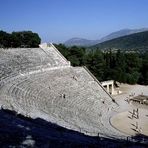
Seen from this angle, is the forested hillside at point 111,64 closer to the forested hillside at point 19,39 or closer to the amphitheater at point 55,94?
the forested hillside at point 19,39

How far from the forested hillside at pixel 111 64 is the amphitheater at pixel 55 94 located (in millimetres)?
5816

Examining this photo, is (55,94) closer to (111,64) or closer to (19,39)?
(19,39)

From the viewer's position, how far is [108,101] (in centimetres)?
3528

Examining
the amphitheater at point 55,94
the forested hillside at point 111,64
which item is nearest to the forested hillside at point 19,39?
the forested hillside at point 111,64

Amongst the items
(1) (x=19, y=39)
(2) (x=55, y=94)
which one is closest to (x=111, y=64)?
(1) (x=19, y=39)

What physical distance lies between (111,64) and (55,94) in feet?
74.5

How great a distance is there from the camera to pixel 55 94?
101 ft

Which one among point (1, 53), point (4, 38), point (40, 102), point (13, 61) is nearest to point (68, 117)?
Answer: point (40, 102)

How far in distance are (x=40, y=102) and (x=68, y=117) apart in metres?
2.73

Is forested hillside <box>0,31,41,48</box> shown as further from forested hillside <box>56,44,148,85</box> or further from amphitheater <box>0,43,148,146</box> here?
amphitheater <box>0,43,148,146</box>

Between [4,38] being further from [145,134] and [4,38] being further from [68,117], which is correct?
[145,134]

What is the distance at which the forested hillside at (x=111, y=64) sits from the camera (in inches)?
1832

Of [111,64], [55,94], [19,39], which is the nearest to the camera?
[55,94]

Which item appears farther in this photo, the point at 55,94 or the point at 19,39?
the point at 19,39
